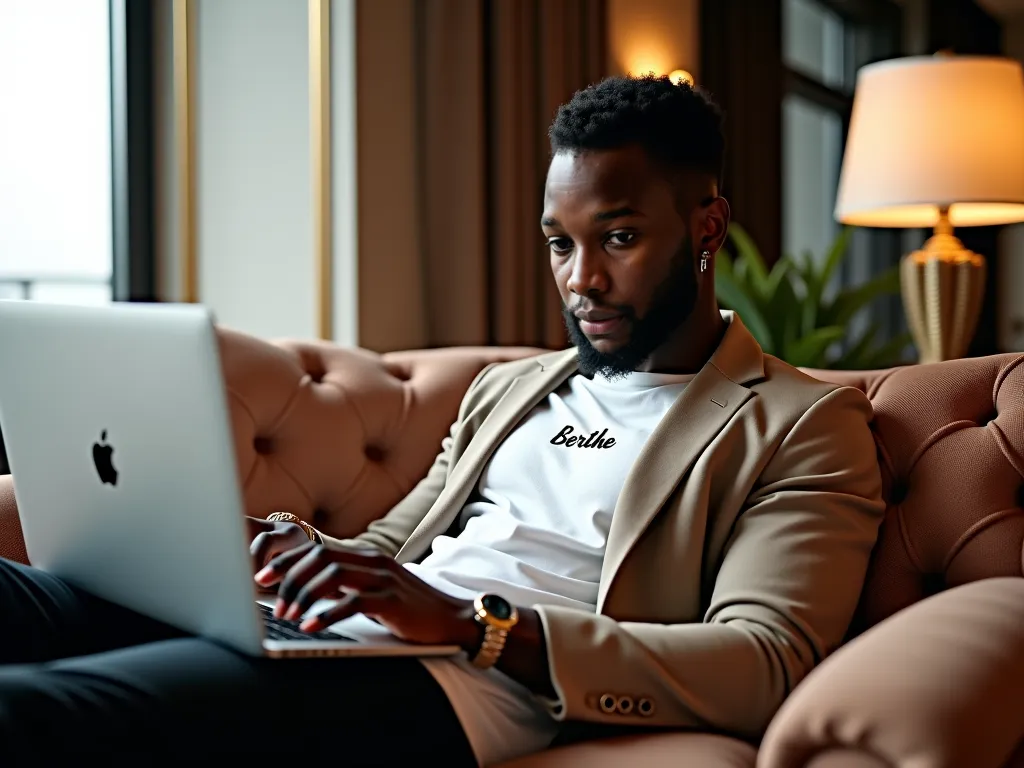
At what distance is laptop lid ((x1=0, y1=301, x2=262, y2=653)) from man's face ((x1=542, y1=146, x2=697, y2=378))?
1.84ft

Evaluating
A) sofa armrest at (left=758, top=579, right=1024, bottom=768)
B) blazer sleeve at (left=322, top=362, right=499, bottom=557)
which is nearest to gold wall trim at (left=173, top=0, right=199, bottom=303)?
blazer sleeve at (left=322, top=362, right=499, bottom=557)

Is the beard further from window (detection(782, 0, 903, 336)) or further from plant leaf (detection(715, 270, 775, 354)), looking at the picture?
window (detection(782, 0, 903, 336))

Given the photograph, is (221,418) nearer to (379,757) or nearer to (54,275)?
(379,757)

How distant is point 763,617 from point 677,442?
236 millimetres

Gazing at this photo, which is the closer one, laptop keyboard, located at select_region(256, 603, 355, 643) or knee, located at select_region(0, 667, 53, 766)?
knee, located at select_region(0, 667, 53, 766)

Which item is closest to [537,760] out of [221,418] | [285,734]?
[285,734]

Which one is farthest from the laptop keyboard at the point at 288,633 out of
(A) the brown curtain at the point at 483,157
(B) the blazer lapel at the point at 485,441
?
(A) the brown curtain at the point at 483,157

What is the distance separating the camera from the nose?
129 centimetres

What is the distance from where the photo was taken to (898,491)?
131 cm

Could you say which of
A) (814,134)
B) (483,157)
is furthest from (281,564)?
(814,134)

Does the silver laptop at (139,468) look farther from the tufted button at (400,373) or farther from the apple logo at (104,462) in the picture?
the tufted button at (400,373)

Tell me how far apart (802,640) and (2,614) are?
0.74m

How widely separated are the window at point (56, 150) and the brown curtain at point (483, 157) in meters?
0.73

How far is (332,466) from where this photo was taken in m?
1.58
